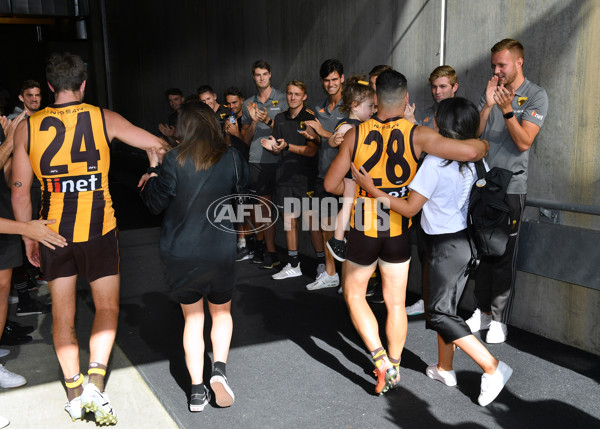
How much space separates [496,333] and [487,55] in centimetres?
203

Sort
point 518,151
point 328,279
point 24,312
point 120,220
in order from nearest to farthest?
point 518,151 < point 24,312 < point 328,279 < point 120,220

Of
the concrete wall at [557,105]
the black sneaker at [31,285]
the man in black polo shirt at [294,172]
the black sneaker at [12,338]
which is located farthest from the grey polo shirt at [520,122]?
the black sneaker at [31,285]

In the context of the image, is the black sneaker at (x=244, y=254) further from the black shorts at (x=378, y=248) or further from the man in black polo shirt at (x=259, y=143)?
the black shorts at (x=378, y=248)

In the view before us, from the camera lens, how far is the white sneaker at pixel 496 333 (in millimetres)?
4008

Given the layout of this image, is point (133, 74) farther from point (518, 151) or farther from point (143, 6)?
point (518, 151)

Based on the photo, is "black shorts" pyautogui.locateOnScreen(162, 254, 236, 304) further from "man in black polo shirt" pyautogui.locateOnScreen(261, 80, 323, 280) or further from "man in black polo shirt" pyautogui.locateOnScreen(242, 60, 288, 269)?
"man in black polo shirt" pyautogui.locateOnScreen(242, 60, 288, 269)

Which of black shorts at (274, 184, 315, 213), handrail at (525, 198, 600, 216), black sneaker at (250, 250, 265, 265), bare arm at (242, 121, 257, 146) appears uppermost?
bare arm at (242, 121, 257, 146)

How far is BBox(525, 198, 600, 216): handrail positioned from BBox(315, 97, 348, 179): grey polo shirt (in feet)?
5.95

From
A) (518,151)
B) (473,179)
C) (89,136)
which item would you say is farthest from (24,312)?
(518,151)

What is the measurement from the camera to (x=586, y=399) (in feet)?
10.5

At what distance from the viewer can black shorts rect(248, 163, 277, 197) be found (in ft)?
20.1

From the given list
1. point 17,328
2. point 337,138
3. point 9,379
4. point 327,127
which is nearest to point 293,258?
point 327,127

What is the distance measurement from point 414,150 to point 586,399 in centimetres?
168

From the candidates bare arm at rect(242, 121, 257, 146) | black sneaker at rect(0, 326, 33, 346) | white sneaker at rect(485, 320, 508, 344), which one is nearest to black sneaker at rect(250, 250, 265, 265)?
bare arm at rect(242, 121, 257, 146)
